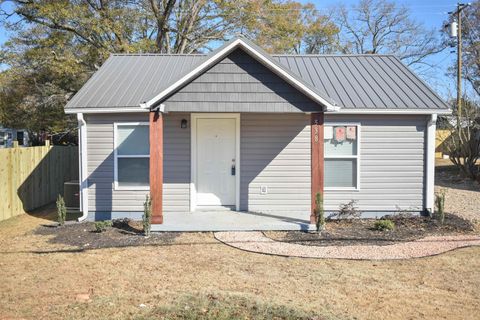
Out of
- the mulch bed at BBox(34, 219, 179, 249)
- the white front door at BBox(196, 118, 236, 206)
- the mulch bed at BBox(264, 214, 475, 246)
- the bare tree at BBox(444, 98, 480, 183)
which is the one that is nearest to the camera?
the mulch bed at BBox(34, 219, 179, 249)

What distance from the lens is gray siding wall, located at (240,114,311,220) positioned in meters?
9.80

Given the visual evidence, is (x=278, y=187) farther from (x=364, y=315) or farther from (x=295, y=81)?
(x=364, y=315)

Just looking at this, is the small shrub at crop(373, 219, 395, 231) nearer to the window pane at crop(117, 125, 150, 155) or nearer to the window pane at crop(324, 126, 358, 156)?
the window pane at crop(324, 126, 358, 156)

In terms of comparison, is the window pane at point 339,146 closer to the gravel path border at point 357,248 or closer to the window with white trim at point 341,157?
the window with white trim at point 341,157

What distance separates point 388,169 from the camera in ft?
31.9

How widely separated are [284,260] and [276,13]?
735 inches

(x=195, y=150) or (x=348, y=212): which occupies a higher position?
(x=195, y=150)

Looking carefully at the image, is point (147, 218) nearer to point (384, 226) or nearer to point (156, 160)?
point (156, 160)

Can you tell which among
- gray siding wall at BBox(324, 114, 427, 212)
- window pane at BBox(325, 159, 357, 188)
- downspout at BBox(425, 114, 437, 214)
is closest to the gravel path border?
downspout at BBox(425, 114, 437, 214)

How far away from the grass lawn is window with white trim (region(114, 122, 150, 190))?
102 inches

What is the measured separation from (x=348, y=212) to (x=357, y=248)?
2.35 meters

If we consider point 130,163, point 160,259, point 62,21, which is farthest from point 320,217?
point 62,21

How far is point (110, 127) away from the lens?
31.3ft

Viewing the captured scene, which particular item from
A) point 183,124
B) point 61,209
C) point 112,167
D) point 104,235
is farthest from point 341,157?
point 61,209
